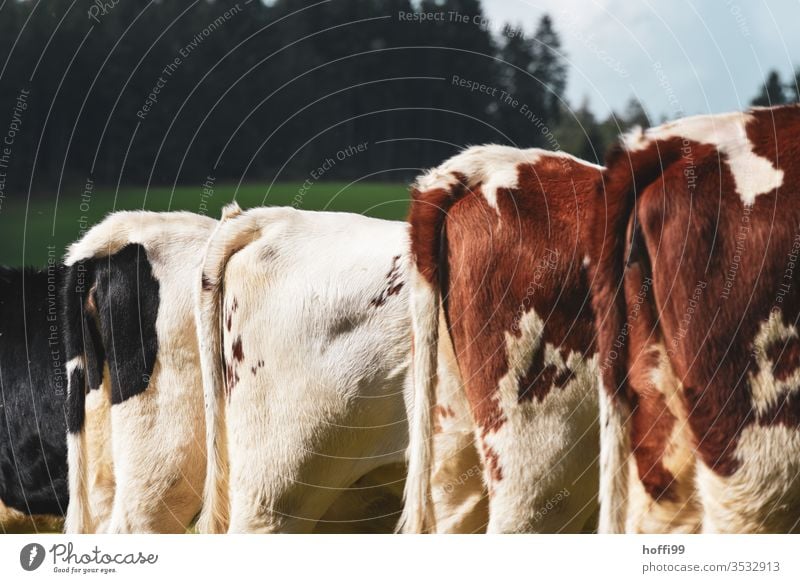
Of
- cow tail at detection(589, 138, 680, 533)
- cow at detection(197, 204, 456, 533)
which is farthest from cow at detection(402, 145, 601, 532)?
cow at detection(197, 204, 456, 533)

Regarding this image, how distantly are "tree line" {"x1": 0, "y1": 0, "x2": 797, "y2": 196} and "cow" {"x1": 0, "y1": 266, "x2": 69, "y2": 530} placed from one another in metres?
0.82

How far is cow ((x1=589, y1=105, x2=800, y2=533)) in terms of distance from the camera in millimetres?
3715

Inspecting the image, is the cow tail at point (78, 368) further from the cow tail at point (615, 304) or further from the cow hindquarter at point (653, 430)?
the cow hindquarter at point (653, 430)

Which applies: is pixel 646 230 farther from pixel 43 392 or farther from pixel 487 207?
pixel 43 392

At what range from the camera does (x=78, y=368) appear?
5945 millimetres

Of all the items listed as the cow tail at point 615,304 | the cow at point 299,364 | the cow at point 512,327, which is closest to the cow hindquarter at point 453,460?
the cow at point 512,327

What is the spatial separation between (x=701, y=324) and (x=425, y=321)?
124 cm

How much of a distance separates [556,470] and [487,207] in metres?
1.22

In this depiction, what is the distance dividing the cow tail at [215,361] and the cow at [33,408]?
1.51m

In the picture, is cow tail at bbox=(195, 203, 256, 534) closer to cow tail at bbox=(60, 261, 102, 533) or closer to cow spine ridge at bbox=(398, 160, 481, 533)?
cow tail at bbox=(60, 261, 102, 533)

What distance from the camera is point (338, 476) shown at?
16.5 ft

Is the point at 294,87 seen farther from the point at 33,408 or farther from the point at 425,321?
the point at 33,408
